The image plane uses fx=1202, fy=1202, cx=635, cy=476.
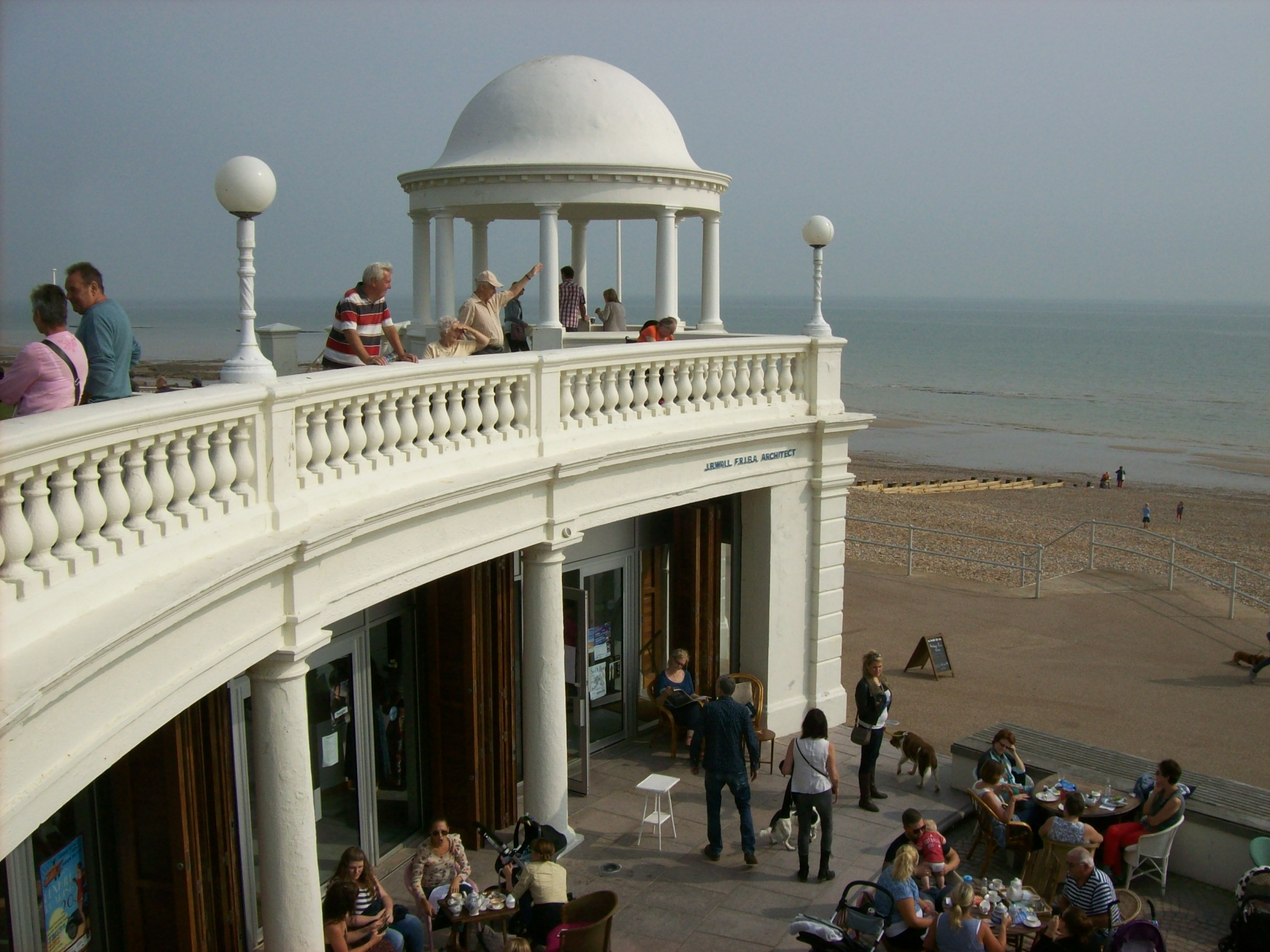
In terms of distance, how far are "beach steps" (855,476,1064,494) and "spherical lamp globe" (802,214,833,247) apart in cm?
3150

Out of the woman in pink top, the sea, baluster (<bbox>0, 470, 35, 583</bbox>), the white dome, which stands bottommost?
the sea

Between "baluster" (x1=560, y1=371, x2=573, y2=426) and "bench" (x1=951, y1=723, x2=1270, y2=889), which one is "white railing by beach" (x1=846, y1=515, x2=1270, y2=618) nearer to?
"bench" (x1=951, y1=723, x2=1270, y2=889)

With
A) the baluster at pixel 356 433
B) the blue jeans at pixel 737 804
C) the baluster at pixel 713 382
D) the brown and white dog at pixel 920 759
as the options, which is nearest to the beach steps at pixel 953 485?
the brown and white dog at pixel 920 759

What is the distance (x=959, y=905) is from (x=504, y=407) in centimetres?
505

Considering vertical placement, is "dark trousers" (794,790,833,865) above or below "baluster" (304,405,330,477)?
below

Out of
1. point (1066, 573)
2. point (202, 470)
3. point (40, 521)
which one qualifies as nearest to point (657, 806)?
point (202, 470)

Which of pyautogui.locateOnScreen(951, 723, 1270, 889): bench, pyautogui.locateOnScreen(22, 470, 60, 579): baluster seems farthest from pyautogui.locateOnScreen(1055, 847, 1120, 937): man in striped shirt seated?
pyautogui.locateOnScreen(22, 470, 60, 579): baluster

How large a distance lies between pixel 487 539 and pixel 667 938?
3.58 meters

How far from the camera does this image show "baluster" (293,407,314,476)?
729 cm

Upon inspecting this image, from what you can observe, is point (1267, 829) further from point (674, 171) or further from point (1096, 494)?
point (1096, 494)

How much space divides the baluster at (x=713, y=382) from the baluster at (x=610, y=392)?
1.59 metres

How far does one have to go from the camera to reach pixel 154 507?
5953 mm

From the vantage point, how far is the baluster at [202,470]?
6.25 m

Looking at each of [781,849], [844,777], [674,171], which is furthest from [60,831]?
[674,171]
